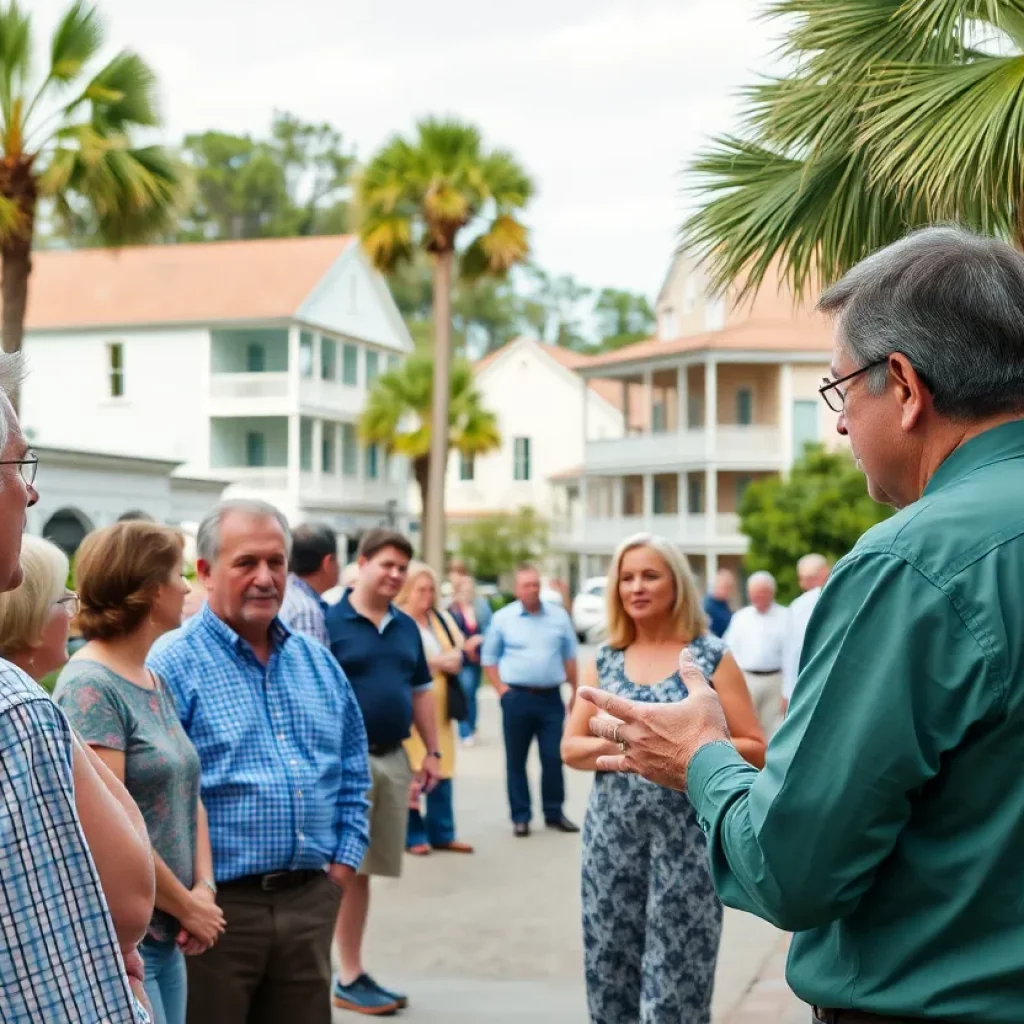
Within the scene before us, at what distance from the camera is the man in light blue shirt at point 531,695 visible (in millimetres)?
12430

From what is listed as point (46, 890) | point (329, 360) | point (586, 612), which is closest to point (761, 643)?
point (46, 890)

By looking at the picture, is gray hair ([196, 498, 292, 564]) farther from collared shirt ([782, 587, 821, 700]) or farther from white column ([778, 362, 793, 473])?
white column ([778, 362, 793, 473])

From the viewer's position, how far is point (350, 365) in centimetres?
5097

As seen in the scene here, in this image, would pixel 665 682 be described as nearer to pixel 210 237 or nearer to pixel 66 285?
pixel 66 285

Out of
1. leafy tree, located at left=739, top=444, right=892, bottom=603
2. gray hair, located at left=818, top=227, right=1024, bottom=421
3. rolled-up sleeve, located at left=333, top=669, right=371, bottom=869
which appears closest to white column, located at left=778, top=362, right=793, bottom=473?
leafy tree, located at left=739, top=444, right=892, bottom=603

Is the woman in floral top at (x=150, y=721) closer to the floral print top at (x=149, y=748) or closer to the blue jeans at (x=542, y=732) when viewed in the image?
the floral print top at (x=149, y=748)

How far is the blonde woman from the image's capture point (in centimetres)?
524

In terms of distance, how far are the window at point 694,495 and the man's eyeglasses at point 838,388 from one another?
45844 millimetres

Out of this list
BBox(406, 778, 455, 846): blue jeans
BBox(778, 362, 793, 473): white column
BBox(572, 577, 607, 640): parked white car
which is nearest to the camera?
BBox(406, 778, 455, 846): blue jeans

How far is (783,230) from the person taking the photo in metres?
8.16

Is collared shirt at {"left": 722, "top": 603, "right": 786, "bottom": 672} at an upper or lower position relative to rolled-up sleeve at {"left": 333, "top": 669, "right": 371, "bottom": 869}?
lower

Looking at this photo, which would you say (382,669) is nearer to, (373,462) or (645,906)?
(645,906)

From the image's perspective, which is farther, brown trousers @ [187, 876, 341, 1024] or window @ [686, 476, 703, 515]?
window @ [686, 476, 703, 515]

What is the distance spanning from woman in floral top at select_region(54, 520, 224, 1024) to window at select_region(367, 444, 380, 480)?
1893 inches
